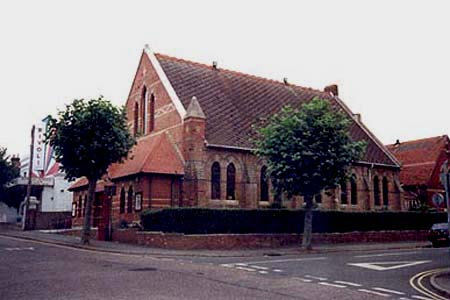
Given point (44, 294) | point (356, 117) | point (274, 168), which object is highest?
point (356, 117)

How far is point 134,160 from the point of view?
32.5 metres

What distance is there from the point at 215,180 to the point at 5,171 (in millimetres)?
25546

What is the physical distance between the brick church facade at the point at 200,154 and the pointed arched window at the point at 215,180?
0.06 m

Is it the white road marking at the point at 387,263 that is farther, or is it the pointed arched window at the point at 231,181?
the pointed arched window at the point at 231,181

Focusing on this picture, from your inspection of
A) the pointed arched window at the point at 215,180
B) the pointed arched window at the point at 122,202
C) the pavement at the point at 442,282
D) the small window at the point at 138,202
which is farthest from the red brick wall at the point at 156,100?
the pavement at the point at 442,282

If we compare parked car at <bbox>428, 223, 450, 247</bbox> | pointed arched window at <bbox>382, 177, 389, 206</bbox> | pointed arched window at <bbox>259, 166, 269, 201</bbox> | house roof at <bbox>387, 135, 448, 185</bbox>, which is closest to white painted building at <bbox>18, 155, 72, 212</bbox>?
pointed arched window at <bbox>259, 166, 269, 201</bbox>

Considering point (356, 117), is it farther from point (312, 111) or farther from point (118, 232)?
point (118, 232)

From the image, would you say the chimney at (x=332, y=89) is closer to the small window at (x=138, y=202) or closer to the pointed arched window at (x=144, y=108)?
the pointed arched window at (x=144, y=108)

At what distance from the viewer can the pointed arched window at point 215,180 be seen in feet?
105

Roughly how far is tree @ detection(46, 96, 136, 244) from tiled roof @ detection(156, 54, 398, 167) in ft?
23.9

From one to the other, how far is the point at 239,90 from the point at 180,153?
9.02 meters

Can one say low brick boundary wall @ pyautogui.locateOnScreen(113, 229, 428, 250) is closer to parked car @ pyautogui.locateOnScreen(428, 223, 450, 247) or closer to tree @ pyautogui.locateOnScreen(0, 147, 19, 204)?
parked car @ pyautogui.locateOnScreen(428, 223, 450, 247)

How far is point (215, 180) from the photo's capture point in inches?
1266

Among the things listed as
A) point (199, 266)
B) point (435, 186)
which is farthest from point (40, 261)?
point (435, 186)
